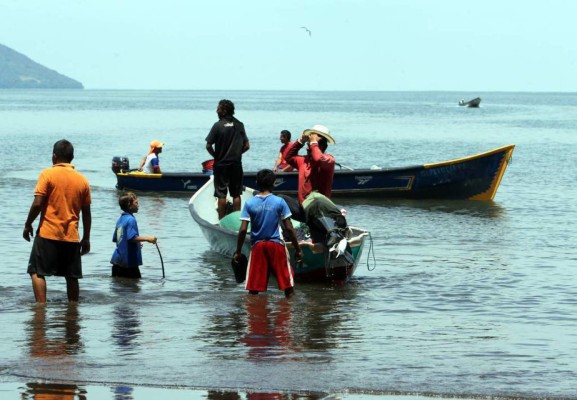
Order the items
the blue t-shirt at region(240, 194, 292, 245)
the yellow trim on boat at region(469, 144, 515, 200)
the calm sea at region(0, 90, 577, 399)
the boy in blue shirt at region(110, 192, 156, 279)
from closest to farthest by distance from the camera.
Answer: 1. the calm sea at region(0, 90, 577, 399)
2. the blue t-shirt at region(240, 194, 292, 245)
3. the boy in blue shirt at region(110, 192, 156, 279)
4. the yellow trim on boat at region(469, 144, 515, 200)

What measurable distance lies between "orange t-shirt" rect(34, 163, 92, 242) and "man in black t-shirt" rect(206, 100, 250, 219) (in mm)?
5172

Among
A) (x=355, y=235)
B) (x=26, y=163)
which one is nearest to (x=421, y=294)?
(x=355, y=235)

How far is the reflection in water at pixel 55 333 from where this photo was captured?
9.61 meters

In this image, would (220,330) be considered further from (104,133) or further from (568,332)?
(104,133)

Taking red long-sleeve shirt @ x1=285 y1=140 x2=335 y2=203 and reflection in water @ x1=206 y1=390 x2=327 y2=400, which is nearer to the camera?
reflection in water @ x1=206 y1=390 x2=327 y2=400

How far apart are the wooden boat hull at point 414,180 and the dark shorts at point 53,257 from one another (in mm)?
15349

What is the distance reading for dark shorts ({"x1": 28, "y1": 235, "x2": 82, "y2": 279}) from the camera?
34.7ft

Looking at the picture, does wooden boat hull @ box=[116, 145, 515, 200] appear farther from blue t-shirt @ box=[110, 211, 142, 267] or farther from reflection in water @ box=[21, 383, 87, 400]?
reflection in water @ box=[21, 383, 87, 400]

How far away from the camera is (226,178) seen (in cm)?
1605

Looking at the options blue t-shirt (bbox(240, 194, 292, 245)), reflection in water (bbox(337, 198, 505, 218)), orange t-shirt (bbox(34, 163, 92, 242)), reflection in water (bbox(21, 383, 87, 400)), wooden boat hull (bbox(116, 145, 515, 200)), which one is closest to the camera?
reflection in water (bbox(21, 383, 87, 400))

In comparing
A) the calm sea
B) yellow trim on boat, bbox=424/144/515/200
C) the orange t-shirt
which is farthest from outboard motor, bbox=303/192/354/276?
yellow trim on boat, bbox=424/144/515/200

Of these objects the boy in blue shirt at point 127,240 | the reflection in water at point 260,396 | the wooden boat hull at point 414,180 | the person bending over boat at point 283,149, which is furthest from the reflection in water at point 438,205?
the reflection in water at point 260,396

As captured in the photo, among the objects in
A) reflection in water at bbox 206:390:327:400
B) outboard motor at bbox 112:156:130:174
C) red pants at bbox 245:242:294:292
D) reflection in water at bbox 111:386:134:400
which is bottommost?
outboard motor at bbox 112:156:130:174

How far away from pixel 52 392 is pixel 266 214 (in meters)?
4.07
